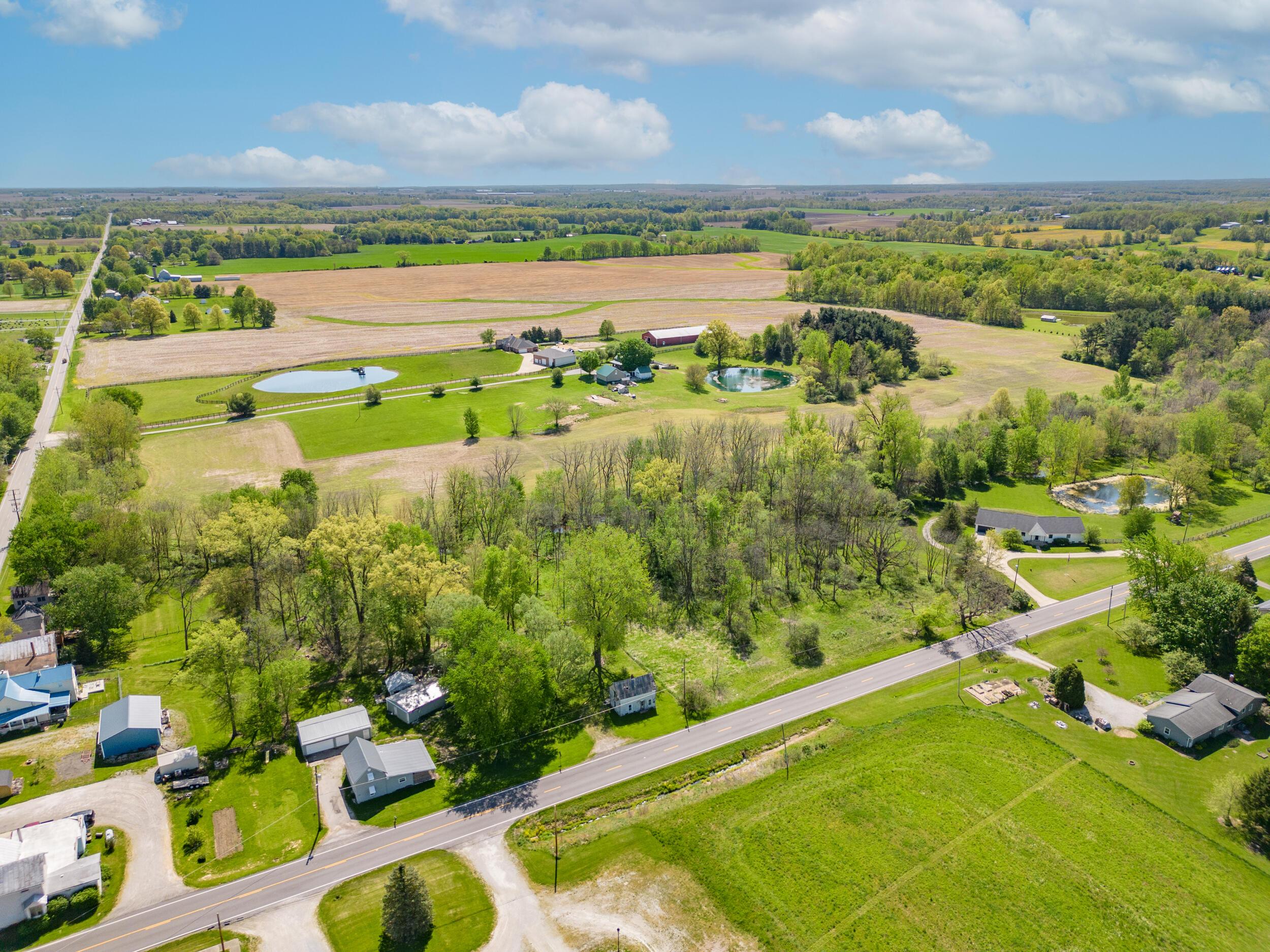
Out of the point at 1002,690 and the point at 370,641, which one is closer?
the point at 1002,690

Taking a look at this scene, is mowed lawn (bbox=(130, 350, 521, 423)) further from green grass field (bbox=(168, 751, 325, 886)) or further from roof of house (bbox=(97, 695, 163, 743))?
green grass field (bbox=(168, 751, 325, 886))

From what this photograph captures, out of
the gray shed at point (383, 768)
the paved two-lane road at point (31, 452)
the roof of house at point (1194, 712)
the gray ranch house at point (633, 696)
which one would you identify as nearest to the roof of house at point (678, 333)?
the paved two-lane road at point (31, 452)

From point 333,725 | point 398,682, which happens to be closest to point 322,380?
point 398,682

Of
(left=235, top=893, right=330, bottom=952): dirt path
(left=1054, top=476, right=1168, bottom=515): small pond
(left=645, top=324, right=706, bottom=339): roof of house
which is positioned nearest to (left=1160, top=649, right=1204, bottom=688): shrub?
(left=1054, top=476, right=1168, bottom=515): small pond

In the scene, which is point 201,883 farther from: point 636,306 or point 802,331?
point 636,306

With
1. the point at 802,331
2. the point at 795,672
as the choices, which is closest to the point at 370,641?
the point at 795,672

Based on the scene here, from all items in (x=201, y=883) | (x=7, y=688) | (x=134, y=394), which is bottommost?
(x=201, y=883)

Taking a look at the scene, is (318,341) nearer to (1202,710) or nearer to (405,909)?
(405,909)
